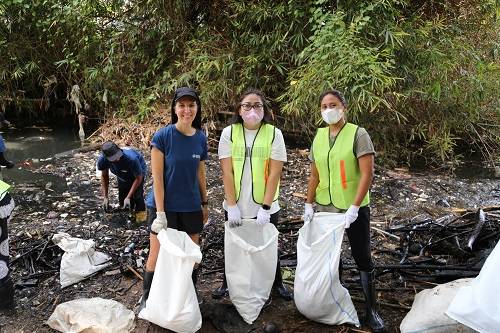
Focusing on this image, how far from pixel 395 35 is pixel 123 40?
17.3ft

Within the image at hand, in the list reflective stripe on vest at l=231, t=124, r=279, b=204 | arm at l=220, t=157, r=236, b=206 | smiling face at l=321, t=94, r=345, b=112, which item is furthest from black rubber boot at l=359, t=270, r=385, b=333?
smiling face at l=321, t=94, r=345, b=112

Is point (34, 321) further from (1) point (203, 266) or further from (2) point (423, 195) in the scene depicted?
(2) point (423, 195)

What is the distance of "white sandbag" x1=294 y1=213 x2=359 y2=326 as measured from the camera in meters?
2.51

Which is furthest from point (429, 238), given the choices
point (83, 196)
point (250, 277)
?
point (83, 196)

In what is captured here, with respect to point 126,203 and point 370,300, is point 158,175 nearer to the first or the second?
point 370,300

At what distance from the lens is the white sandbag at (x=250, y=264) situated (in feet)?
8.73

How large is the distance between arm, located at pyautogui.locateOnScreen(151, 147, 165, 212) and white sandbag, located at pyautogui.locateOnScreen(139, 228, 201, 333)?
18 centimetres

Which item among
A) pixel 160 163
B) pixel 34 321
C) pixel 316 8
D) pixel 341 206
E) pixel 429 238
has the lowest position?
pixel 34 321

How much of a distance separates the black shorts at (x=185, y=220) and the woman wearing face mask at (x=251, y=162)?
0.65ft

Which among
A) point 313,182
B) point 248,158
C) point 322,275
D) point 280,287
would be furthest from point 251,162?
point 280,287

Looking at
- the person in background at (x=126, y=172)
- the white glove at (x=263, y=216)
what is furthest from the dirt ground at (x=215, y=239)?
the white glove at (x=263, y=216)

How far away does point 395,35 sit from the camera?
5.54 m

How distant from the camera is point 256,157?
8.82 ft

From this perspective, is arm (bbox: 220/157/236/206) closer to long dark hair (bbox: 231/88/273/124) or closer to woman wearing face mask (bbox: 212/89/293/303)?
woman wearing face mask (bbox: 212/89/293/303)
